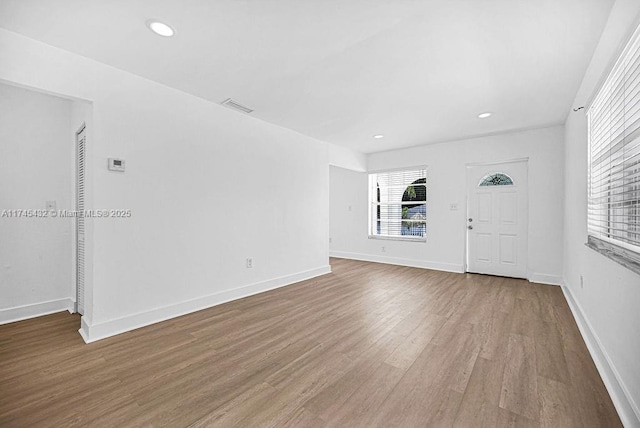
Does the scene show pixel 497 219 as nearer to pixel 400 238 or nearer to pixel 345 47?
pixel 400 238

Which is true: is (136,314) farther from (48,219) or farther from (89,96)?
(89,96)

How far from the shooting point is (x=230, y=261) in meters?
3.75

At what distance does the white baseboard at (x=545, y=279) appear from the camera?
4516 mm

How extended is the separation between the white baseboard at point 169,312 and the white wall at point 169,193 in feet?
0.03

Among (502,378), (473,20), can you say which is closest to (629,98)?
(473,20)

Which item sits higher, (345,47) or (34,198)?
(345,47)

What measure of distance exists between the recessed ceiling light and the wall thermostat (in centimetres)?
128

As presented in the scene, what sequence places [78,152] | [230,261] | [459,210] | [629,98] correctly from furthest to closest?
[459,210] < [230,261] < [78,152] < [629,98]

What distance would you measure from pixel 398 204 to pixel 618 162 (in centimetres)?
447

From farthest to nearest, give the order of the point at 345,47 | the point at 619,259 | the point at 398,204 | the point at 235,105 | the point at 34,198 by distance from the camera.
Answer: the point at 398,204
the point at 235,105
the point at 34,198
the point at 345,47
the point at 619,259

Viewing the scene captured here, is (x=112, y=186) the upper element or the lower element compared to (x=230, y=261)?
upper

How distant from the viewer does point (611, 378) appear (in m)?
1.86

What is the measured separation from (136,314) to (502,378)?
3.28 metres

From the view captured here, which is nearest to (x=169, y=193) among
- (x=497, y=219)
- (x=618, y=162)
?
(x=618, y=162)
